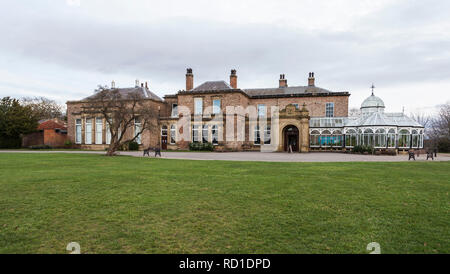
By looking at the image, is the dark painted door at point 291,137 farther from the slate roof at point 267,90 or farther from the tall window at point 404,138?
the tall window at point 404,138

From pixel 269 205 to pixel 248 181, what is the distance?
3241 millimetres

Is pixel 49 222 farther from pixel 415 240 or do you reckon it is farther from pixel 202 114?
pixel 202 114

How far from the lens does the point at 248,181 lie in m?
9.35

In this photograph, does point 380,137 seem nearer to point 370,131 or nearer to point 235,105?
point 370,131

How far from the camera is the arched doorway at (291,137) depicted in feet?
110

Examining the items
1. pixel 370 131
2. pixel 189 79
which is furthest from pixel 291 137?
pixel 189 79

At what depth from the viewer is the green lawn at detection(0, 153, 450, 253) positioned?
3939mm

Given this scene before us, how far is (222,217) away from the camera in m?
5.29

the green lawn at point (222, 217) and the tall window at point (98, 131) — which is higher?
the tall window at point (98, 131)

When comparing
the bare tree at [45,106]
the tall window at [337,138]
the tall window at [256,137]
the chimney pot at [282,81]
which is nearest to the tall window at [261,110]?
the tall window at [256,137]

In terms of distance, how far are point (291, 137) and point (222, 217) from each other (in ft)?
98.9

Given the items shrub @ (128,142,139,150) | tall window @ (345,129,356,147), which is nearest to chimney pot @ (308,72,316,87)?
tall window @ (345,129,356,147)

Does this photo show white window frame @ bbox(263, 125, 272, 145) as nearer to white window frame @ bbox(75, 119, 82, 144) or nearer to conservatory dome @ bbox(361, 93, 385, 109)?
conservatory dome @ bbox(361, 93, 385, 109)
